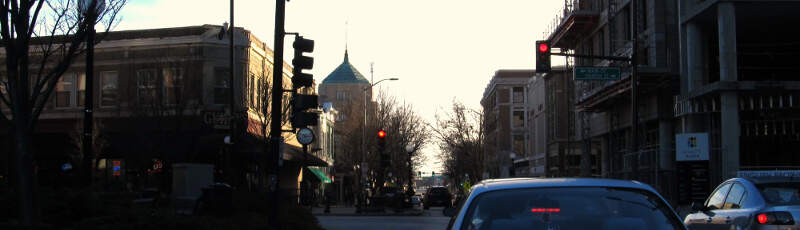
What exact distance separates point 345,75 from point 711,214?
119m

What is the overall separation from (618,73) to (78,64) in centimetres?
2459

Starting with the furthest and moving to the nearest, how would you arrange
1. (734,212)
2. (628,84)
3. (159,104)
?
(628,84) → (159,104) → (734,212)

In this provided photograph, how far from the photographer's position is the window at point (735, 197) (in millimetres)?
10242

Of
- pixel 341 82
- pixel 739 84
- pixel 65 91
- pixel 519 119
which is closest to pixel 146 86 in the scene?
pixel 65 91

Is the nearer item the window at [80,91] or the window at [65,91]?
the window at [80,91]

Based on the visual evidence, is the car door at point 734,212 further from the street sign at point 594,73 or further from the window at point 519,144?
the window at point 519,144

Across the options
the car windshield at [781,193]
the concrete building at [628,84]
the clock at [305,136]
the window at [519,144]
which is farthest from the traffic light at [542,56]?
the window at [519,144]

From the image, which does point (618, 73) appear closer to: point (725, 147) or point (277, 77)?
point (725, 147)

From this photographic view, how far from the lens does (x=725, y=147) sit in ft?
88.9

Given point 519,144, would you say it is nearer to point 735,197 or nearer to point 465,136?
point 465,136

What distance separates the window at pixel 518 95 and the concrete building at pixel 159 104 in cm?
6135

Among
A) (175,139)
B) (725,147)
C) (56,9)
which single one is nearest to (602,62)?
(725,147)

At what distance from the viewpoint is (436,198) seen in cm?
4706

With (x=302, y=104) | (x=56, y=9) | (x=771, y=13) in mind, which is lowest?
(x=302, y=104)
